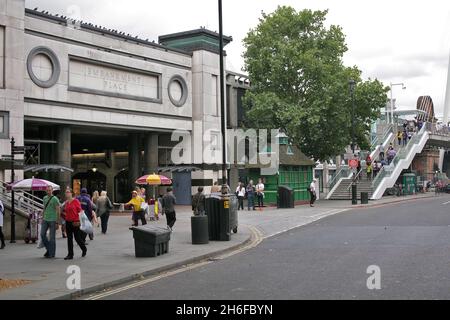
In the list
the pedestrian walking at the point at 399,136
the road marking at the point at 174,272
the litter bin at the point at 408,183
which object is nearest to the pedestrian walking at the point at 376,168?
the litter bin at the point at 408,183

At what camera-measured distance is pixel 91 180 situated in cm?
3869

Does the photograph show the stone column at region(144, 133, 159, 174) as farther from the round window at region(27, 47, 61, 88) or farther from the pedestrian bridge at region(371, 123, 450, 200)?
the pedestrian bridge at region(371, 123, 450, 200)

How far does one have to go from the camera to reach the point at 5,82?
23.7 metres

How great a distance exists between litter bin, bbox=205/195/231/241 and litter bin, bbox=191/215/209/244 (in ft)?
2.74

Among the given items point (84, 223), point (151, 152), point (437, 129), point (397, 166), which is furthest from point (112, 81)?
point (437, 129)

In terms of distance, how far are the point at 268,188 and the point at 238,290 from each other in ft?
88.0

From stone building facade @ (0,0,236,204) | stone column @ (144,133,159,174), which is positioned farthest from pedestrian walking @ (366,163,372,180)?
stone column @ (144,133,159,174)

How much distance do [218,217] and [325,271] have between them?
21.0 feet

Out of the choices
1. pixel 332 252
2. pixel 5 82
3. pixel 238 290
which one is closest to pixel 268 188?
pixel 5 82

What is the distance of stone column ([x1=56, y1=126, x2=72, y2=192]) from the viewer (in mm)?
27047

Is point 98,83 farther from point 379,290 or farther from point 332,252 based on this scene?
point 379,290

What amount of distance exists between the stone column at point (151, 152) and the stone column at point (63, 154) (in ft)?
20.2

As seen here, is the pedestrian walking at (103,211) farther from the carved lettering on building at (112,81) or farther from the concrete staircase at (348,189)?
the concrete staircase at (348,189)

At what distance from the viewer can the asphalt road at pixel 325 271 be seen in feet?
29.0
